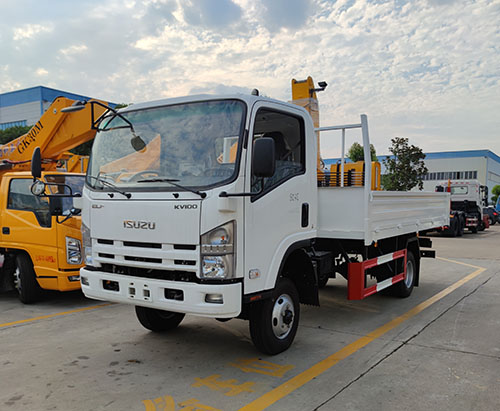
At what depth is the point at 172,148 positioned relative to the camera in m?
4.12

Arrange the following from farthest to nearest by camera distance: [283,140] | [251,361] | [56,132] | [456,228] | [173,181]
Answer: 1. [456,228]
2. [56,132]
3. [283,140]
4. [251,361]
5. [173,181]

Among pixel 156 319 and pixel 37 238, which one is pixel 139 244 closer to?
pixel 156 319

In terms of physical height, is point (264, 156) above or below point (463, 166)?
below

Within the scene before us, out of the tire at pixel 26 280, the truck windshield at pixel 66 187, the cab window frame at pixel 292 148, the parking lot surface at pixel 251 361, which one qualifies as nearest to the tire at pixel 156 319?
the parking lot surface at pixel 251 361

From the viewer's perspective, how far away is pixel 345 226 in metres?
5.50

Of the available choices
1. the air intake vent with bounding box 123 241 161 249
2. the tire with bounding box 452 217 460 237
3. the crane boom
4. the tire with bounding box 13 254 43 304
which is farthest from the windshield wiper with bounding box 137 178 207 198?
the tire with bounding box 452 217 460 237

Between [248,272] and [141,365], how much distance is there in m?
1.48

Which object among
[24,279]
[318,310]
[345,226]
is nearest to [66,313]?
[24,279]

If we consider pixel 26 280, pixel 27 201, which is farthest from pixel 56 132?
pixel 26 280

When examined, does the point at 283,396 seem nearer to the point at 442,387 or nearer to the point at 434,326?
the point at 442,387

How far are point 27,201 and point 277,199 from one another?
176 inches

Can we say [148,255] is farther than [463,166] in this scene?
No

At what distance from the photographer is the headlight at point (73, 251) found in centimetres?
651

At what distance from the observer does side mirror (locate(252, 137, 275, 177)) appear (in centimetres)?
370
